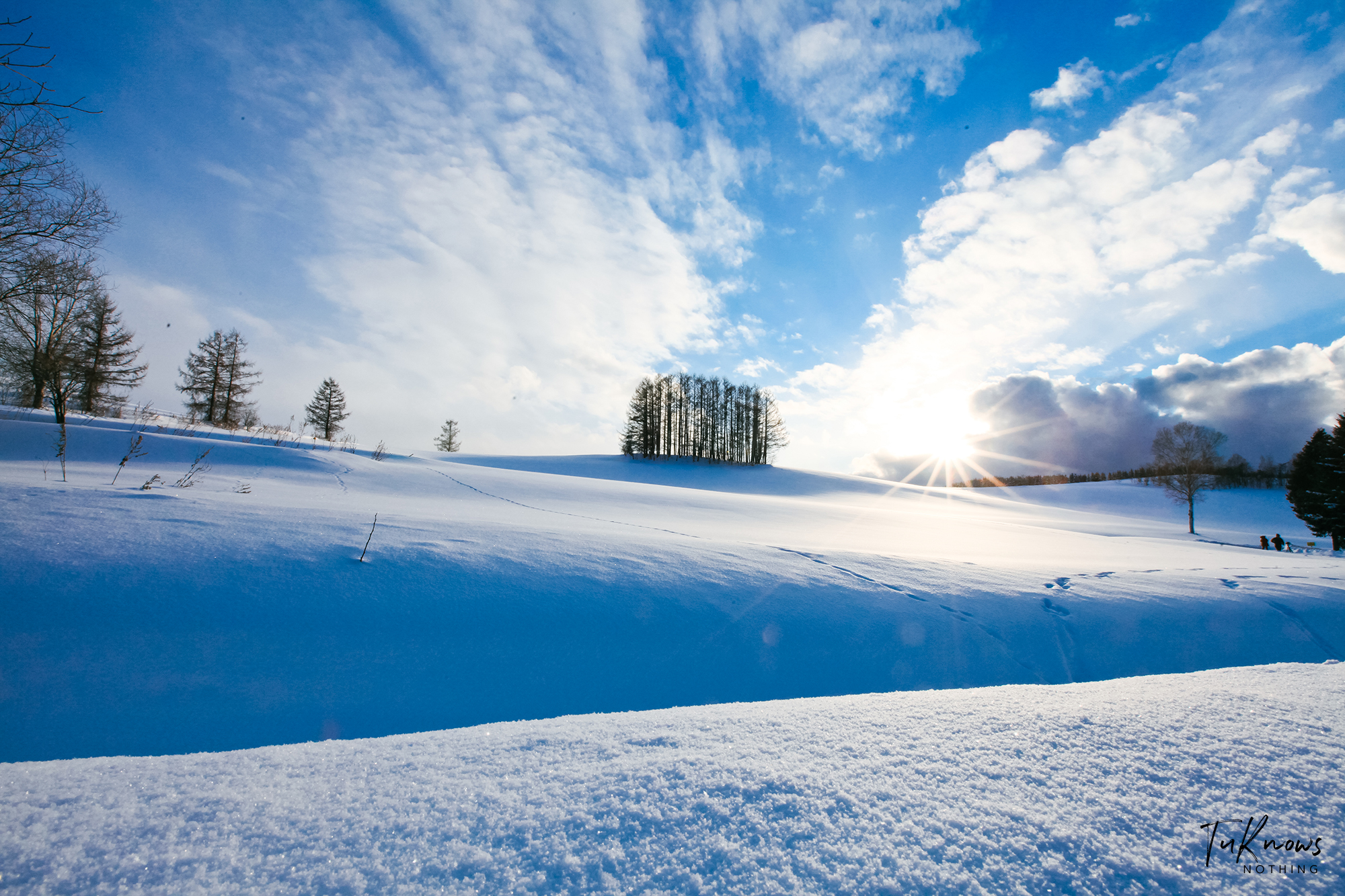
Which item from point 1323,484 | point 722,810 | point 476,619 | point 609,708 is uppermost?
point 1323,484

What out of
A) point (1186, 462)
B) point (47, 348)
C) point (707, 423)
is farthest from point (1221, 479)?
point (47, 348)

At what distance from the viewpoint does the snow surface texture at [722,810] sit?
97cm

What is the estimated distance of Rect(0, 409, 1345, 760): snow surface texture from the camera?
246cm

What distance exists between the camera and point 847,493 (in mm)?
27078

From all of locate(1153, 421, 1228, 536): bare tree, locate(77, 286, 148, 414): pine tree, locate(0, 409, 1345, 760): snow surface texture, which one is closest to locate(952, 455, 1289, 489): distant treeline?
locate(1153, 421, 1228, 536): bare tree

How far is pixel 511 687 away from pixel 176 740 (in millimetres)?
1505

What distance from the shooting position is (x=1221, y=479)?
4247 centimetres

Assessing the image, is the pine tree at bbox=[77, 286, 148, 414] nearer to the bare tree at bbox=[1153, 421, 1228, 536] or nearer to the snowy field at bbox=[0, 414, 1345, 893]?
the snowy field at bbox=[0, 414, 1345, 893]

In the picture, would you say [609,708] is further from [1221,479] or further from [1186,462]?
[1221,479]

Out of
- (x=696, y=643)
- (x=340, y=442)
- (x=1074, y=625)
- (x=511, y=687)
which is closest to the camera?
(x=511, y=687)

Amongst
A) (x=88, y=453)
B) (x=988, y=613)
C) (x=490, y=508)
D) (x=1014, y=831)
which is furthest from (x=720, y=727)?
(x=88, y=453)

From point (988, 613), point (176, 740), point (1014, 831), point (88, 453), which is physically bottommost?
point (176, 740)

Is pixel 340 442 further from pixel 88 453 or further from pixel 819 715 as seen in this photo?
pixel 819 715

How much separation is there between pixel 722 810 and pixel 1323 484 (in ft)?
125
